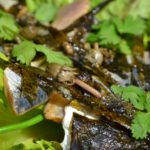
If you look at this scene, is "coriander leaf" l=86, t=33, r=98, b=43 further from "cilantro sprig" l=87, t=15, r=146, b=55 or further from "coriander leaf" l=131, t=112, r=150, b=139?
"coriander leaf" l=131, t=112, r=150, b=139

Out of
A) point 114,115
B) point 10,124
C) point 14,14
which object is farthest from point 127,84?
point 14,14

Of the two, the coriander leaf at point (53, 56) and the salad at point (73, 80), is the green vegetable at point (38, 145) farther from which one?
the coriander leaf at point (53, 56)

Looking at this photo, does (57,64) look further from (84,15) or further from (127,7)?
(127,7)

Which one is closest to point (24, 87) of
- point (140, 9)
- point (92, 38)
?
point (92, 38)

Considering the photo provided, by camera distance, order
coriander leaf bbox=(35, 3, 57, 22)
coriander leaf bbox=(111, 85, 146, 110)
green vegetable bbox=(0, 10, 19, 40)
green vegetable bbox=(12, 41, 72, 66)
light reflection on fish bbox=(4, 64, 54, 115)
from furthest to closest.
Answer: coriander leaf bbox=(35, 3, 57, 22), green vegetable bbox=(0, 10, 19, 40), green vegetable bbox=(12, 41, 72, 66), coriander leaf bbox=(111, 85, 146, 110), light reflection on fish bbox=(4, 64, 54, 115)

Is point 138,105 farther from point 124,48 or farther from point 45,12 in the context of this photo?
point 45,12

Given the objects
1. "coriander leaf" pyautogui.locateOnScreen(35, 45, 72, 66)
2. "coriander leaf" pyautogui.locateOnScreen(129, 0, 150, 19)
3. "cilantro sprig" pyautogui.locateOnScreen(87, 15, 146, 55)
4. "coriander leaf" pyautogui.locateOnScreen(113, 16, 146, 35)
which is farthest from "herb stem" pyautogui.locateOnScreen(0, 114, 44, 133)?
"coriander leaf" pyautogui.locateOnScreen(129, 0, 150, 19)
